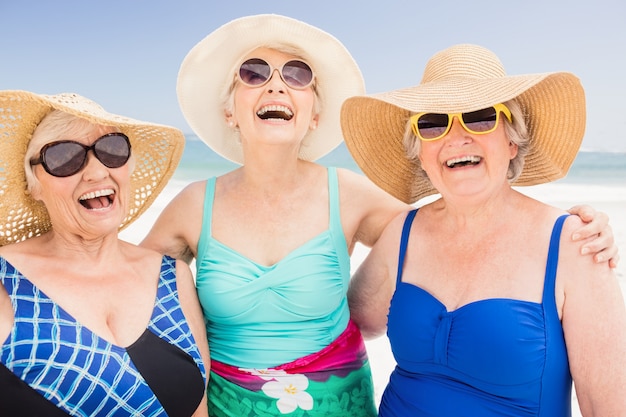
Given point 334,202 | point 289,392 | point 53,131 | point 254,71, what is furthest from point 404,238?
point 53,131

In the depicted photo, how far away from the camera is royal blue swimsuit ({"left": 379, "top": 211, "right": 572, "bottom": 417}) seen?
201 centimetres

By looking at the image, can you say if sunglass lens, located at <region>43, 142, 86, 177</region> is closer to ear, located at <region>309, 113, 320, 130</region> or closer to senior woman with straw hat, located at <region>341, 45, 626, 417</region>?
senior woman with straw hat, located at <region>341, 45, 626, 417</region>

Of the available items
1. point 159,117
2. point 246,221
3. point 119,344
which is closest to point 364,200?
point 246,221

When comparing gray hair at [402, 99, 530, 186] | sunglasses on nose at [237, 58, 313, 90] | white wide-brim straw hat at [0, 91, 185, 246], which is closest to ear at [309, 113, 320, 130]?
sunglasses on nose at [237, 58, 313, 90]

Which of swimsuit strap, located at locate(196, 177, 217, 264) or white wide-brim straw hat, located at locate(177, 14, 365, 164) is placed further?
white wide-brim straw hat, located at locate(177, 14, 365, 164)

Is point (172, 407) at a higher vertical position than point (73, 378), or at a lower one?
lower

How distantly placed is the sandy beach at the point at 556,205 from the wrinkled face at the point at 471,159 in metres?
2.82

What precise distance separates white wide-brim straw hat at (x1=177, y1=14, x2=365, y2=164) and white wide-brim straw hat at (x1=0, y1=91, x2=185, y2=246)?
597 mm

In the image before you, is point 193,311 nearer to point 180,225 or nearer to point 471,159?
point 180,225

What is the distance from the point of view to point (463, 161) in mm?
2240

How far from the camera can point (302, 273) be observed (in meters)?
2.67

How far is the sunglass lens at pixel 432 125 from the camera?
2203 millimetres

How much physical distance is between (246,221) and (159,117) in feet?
141

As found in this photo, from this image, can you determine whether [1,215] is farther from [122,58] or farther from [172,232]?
[122,58]
